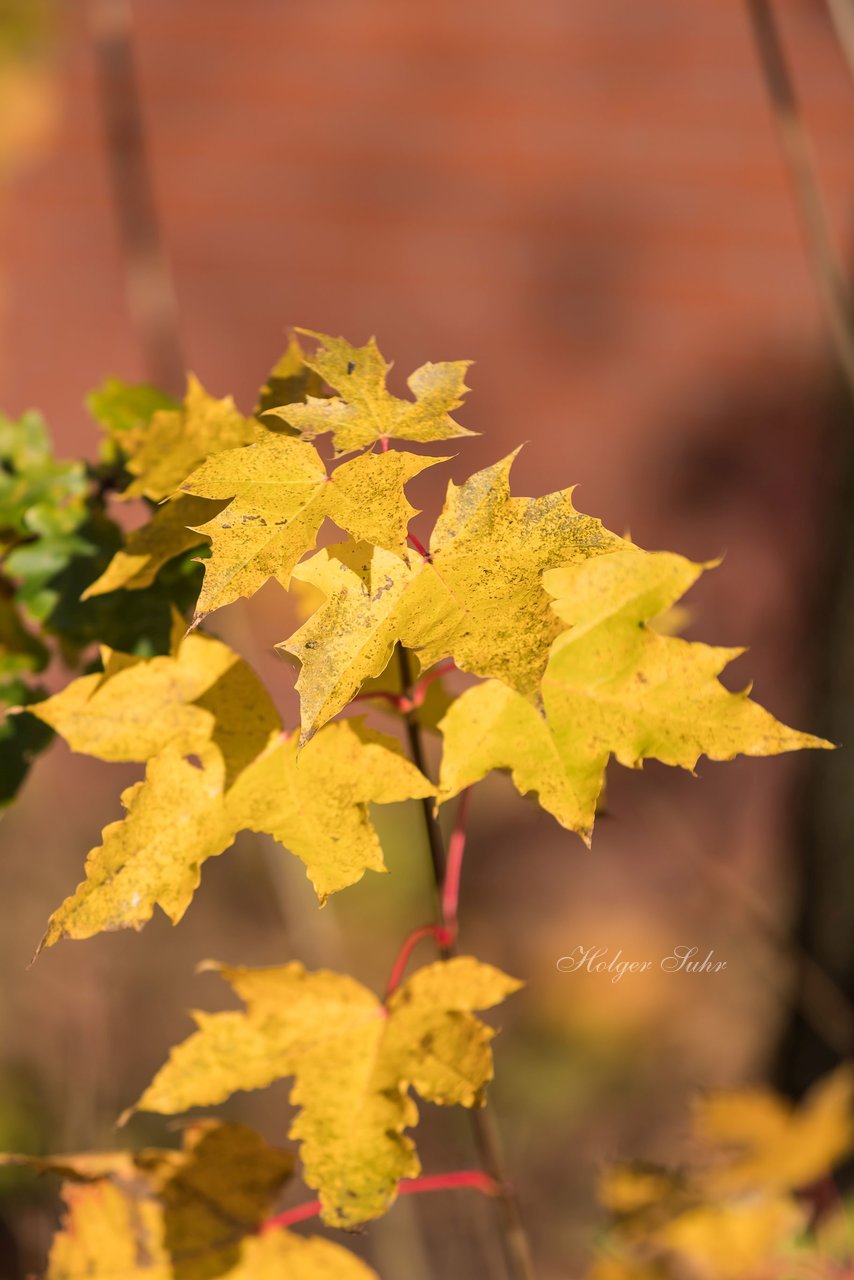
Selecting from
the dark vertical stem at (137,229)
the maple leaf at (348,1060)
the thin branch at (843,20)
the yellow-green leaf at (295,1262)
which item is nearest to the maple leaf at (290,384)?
the maple leaf at (348,1060)

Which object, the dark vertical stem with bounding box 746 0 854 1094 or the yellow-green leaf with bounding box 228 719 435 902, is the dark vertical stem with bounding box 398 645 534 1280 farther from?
the dark vertical stem with bounding box 746 0 854 1094

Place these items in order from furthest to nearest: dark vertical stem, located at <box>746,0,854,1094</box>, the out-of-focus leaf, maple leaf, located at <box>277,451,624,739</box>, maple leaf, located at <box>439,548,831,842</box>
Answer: dark vertical stem, located at <box>746,0,854,1094</box> → the out-of-focus leaf → maple leaf, located at <box>439,548,831,842</box> → maple leaf, located at <box>277,451,624,739</box>

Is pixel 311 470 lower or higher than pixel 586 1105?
higher

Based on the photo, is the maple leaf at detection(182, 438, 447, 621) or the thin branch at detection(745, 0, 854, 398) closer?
the maple leaf at detection(182, 438, 447, 621)

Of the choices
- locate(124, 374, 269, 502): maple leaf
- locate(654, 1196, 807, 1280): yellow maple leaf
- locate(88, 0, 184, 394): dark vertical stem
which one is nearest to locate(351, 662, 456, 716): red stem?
locate(124, 374, 269, 502): maple leaf

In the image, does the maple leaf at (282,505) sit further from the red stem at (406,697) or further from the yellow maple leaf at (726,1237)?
the yellow maple leaf at (726,1237)

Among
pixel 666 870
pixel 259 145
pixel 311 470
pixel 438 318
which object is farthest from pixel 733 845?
pixel 259 145

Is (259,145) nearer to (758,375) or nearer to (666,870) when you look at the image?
(758,375)
